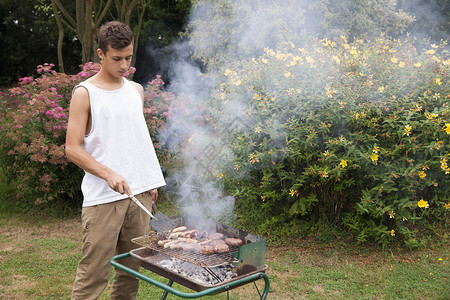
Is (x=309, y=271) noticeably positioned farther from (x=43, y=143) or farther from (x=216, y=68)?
(x=216, y=68)

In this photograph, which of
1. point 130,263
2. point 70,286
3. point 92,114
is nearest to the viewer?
point 92,114

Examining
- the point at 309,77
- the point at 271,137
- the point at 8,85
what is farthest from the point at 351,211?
the point at 8,85

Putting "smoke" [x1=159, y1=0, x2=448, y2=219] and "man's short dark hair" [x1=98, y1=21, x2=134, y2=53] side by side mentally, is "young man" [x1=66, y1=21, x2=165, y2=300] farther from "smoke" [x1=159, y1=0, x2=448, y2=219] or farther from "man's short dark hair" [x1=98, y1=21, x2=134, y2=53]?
"smoke" [x1=159, y1=0, x2=448, y2=219]

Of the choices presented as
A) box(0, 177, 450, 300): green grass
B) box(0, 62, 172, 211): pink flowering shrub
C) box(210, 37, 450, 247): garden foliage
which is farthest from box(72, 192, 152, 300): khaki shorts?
box(0, 62, 172, 211): pink flowering shrub

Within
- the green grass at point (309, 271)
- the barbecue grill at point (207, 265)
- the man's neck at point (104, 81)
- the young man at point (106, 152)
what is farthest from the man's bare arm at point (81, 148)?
the green grass at point (309, 271)

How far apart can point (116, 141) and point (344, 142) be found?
222cm

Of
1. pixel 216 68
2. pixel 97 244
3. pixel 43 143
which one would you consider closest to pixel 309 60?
pixel 97 244

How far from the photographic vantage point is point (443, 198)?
4.00 metres

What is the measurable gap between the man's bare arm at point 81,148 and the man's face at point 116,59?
179 mm

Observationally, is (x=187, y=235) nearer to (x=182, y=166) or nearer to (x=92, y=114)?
(x=92, y=114)

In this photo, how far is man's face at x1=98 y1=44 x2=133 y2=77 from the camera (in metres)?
2.20

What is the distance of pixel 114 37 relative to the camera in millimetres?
2158

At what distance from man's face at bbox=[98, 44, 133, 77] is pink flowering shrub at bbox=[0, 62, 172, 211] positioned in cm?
275

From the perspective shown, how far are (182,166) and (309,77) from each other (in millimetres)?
2697
